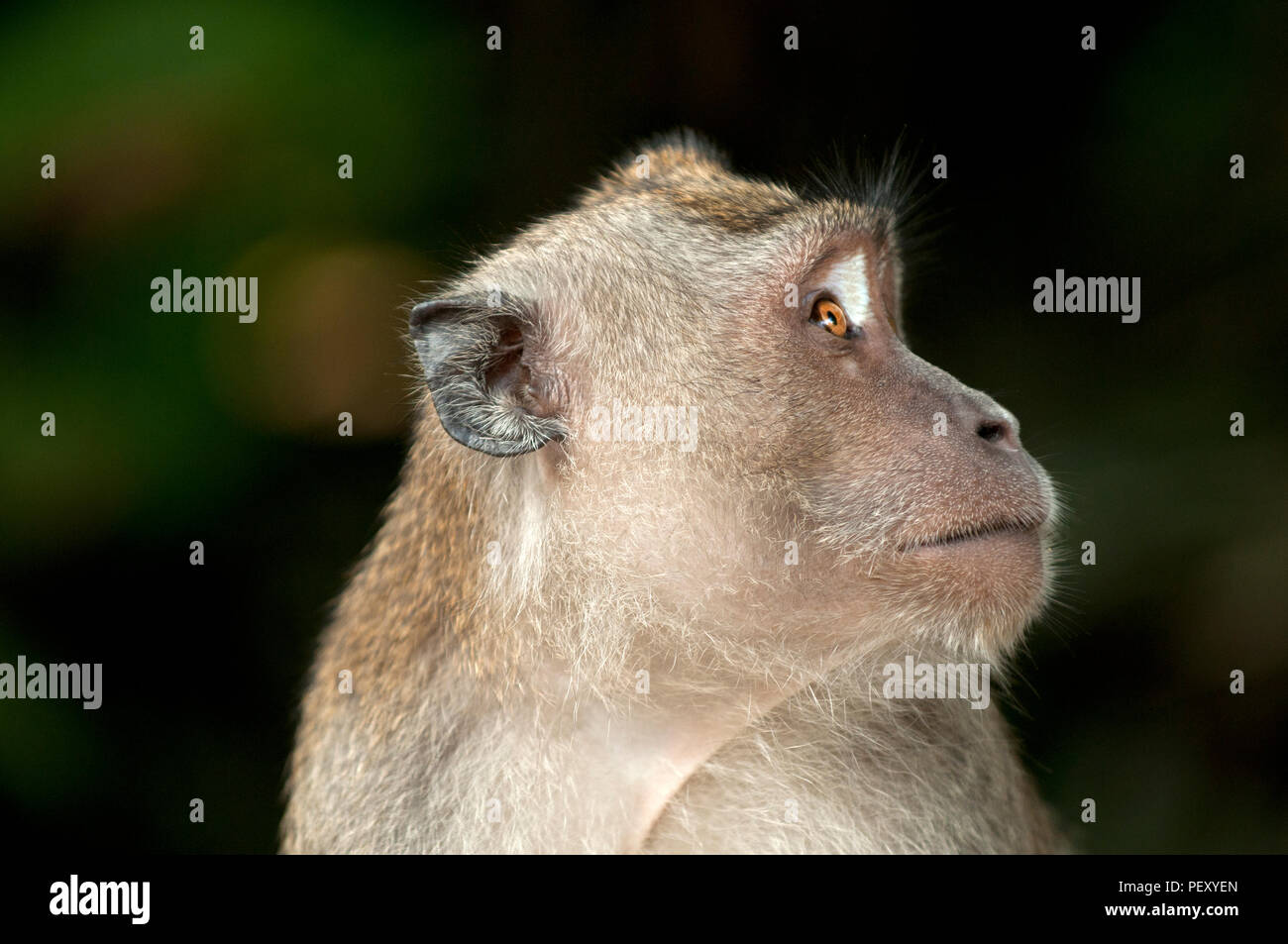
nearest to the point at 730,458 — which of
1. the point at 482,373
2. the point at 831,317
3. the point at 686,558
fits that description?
the point at 686,558

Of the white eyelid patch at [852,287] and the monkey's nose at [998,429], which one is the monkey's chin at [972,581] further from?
the white eyelid patch at [852,287]

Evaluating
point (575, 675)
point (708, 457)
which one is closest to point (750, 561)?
point (708, 457)

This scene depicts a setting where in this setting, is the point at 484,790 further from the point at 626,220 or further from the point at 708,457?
the point at 626,220

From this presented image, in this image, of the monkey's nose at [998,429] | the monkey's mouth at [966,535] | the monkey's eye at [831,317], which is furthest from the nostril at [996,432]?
the monkey's eye at [831,317]

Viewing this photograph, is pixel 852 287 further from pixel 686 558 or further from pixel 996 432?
pixel 686 558

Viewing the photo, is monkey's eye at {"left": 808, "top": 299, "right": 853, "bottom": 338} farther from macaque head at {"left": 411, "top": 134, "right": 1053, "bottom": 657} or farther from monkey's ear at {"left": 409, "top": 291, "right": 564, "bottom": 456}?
monkey's ear at {"left": 409, "top": 291, "right": 564, "bottom": 456}

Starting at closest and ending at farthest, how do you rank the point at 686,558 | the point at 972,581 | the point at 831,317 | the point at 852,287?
the point at 972,581 < the point at 686,558 < the point at 831,317 < the point at 852,287

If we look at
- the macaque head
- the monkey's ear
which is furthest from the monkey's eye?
the monkey's ear
